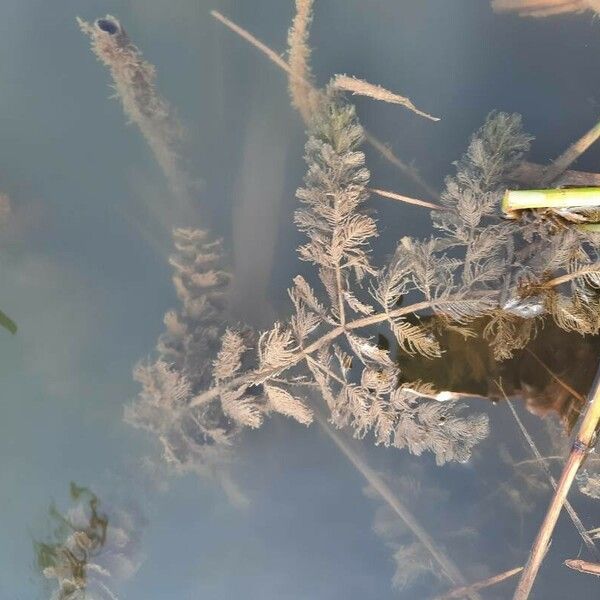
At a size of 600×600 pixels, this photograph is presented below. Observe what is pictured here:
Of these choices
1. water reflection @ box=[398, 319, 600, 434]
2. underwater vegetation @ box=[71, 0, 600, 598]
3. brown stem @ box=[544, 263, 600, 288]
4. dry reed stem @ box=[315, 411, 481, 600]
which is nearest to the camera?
brown stem @ box=[544, 263, 600, 288]

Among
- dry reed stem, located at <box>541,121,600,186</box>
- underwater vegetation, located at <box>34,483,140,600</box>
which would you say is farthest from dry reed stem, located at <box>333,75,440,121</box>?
underwater vegetation, located at <box>34,483,140,600</box>

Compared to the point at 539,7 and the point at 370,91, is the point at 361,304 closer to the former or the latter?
the point at 370,91

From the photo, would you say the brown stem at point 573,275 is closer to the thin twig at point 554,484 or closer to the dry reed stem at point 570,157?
the dry reed stem at point 570,157

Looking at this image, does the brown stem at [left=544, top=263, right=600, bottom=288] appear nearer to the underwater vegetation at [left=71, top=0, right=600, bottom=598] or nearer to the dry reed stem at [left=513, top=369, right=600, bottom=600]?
the underwater vegetation at [left=71, top=0, right=600, bottom=598]

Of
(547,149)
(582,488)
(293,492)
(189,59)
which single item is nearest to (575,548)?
(582,488)

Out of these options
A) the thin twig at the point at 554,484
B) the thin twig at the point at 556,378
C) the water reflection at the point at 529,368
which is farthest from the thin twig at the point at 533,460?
the thin twig at the point at 556,378

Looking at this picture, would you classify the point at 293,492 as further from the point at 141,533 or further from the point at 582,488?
the point at 582,488
